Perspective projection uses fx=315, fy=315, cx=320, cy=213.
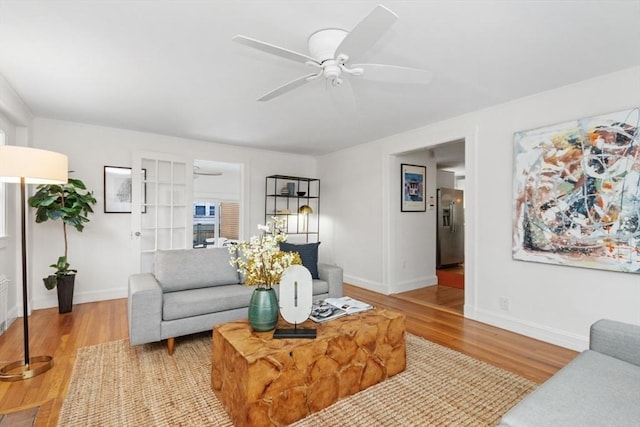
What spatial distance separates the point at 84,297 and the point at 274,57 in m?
3.96

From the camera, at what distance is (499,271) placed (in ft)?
10.9

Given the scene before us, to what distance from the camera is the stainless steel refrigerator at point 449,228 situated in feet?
21.4

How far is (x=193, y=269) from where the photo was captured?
311 cm

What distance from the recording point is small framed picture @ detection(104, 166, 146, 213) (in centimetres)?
428

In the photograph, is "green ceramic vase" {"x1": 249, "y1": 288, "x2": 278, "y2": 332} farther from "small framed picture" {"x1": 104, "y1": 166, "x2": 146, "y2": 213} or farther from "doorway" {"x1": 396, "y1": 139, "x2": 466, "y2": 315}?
"small framed picture" {"x1": 104, "y1": 166, "x2": 146, "y2": 213}

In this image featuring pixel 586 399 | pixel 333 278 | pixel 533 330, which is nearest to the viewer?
pixel 586 399

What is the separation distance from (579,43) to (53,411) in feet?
13.3

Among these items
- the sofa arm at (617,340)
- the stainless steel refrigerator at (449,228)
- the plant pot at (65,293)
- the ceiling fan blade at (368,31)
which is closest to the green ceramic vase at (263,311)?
the ceiling fan blade at (368,31)

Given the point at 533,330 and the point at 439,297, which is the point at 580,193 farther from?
the point at 439,297

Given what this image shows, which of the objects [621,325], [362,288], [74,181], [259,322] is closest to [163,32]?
[259,322]

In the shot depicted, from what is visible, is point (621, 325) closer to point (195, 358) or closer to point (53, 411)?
point (195, 358)

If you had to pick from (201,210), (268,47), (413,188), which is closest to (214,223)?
(201,210)

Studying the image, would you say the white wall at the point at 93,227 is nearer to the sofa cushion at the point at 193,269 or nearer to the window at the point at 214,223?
the sofa cushion at the point at 193,269

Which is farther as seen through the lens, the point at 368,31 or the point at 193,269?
the point at 193,269
